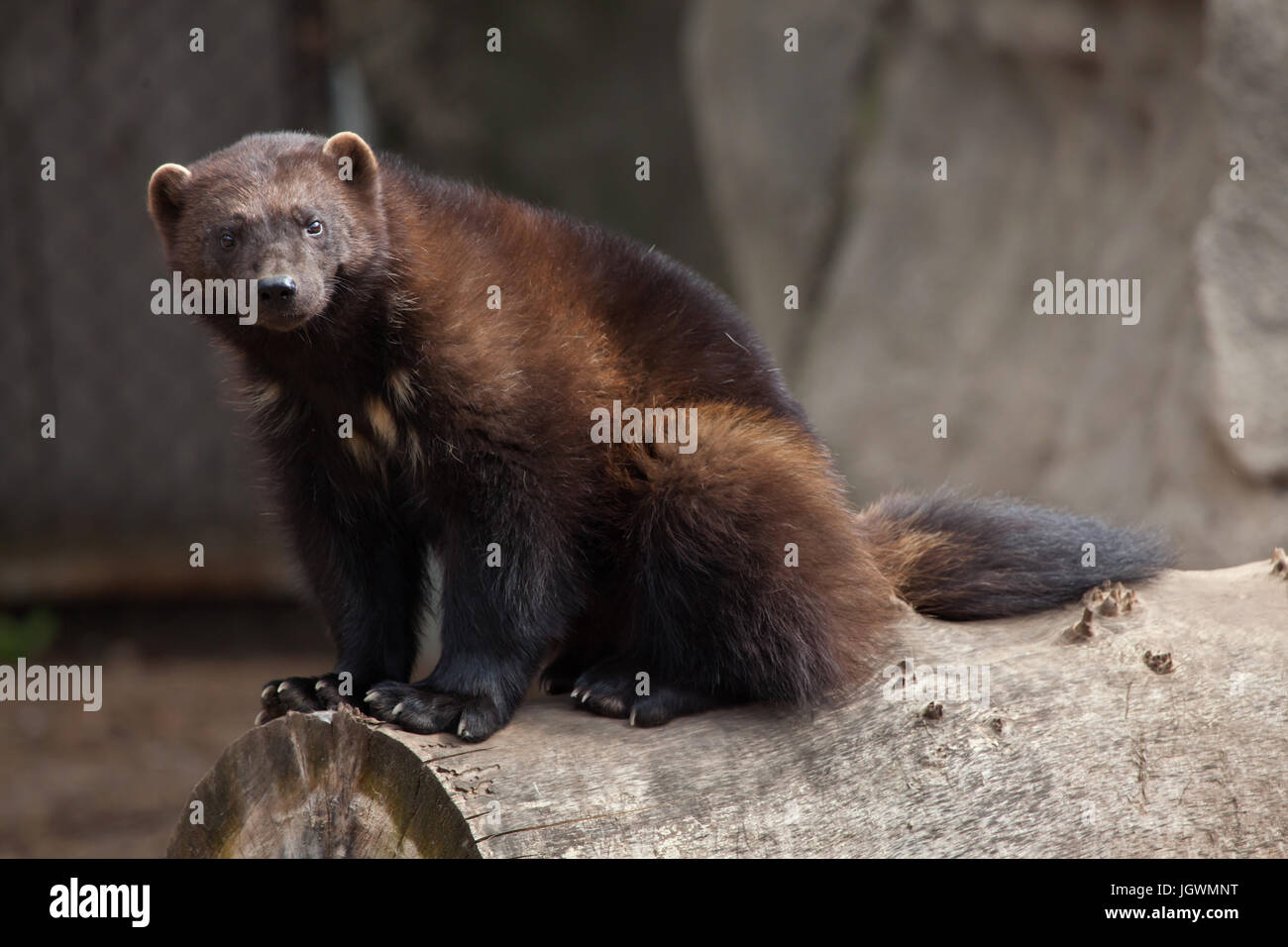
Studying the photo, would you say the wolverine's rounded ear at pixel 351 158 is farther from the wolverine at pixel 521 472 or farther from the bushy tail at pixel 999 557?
the bushy tail at pixel 999 557

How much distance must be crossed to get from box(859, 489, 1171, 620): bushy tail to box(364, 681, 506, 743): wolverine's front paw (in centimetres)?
113

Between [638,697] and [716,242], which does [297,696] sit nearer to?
[638,697]

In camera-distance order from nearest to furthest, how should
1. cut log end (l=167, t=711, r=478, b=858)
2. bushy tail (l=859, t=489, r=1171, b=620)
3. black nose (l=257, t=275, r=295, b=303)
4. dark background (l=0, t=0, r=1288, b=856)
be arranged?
cut log end (l=167, t=711, r=478, b=858) → black nose (l=257, t=275, r=295, b=303) → bushy tail (l=859, t=489, r=1171, b=620) → dark background (l=0, t=0, r=1288, b=856)

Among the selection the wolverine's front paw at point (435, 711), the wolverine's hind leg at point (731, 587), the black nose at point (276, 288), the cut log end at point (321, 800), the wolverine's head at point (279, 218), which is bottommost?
the cut log end at point (321, 800)

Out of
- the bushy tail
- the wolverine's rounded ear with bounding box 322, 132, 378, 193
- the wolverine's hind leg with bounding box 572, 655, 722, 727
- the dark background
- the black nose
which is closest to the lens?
the black nose

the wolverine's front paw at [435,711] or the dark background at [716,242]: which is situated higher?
the dark background at [716,242]

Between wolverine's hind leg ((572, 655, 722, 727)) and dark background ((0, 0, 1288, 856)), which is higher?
dark background ((0, 0, 1288, 856))

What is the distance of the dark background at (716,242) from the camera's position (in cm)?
587

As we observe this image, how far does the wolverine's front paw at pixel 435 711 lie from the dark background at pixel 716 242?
11.2 feet

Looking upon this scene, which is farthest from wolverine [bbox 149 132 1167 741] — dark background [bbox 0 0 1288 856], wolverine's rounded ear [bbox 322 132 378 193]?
dark background [bbox 0 0 1288 856]

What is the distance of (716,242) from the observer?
1030 cm

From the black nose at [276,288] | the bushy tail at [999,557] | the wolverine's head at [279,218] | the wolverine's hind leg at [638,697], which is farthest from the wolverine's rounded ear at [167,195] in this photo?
the bushy tail at [999,557]

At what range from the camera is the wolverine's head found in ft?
10.7

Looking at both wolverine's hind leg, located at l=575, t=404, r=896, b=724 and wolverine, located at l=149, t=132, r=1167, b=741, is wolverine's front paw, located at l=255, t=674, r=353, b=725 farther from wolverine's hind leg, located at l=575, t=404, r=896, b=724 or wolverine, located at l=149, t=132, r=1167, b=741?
wolverine's hind leg, located at l=575, t=404, r=896, b=724
